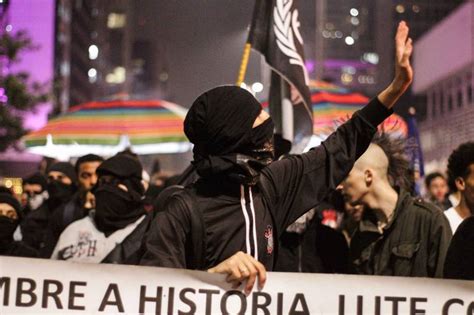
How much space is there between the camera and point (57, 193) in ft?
32.9

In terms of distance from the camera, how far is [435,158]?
204 ft

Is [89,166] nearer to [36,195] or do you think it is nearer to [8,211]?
[8,211]

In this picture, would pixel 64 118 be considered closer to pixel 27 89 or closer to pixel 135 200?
pixel 135 200

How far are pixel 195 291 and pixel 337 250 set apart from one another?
281 centimetres

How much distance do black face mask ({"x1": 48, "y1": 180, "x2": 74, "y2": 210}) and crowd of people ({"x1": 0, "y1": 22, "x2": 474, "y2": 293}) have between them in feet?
2.39

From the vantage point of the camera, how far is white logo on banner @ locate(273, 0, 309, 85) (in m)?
7.47

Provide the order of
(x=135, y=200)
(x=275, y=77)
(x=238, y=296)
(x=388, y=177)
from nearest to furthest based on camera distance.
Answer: (x=238, y=296)
(x=388, y=177)
(x=135, y=200)
(x=275, y=77)

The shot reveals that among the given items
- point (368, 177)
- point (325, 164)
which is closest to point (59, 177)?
point (368, 177)

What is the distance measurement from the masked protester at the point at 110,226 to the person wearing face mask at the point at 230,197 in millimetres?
2408

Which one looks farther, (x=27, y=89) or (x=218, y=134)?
(x=27, y=89)

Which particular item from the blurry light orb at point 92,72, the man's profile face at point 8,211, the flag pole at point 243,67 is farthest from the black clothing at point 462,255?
the blurry light orb at point 92,72

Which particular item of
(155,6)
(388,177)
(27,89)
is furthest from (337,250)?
(27,89)

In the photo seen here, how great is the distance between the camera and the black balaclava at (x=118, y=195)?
21.8 ft

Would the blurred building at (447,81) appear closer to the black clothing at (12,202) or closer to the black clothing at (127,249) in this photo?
the black clothing at (12,202)
